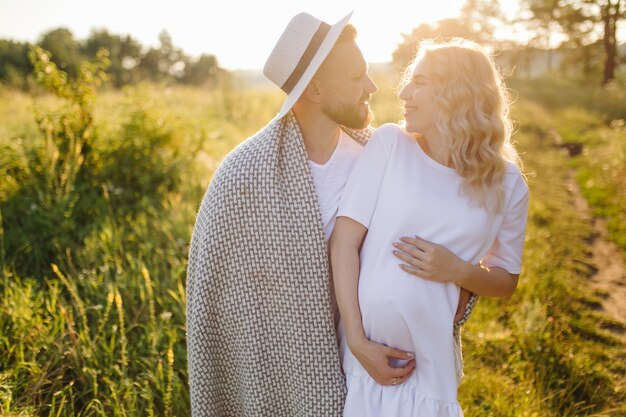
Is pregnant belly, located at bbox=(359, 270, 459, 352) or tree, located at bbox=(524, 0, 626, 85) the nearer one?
pregnant belly, located at bbox=(359, 270, 459, 352)

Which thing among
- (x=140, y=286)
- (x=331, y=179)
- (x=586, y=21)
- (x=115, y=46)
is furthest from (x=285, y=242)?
(x=115, y=46)

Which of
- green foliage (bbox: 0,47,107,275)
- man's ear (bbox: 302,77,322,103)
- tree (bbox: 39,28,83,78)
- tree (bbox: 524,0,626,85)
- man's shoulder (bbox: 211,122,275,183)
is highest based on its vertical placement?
tree (bbox: 524,0,626,85)

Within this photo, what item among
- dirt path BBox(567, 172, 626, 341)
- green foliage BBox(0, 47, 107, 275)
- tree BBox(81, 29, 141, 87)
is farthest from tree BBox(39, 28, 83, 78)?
dirt path BBox(567, 172, 626, 341)

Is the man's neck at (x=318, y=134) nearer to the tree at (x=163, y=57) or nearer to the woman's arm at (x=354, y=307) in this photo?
the woman's arm at (x=354, y=307)

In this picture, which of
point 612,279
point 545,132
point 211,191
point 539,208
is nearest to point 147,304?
point 211,191

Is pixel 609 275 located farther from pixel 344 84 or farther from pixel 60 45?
pixel 60 45

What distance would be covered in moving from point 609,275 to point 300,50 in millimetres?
4782

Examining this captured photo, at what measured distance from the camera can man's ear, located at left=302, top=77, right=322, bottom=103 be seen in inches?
91.1

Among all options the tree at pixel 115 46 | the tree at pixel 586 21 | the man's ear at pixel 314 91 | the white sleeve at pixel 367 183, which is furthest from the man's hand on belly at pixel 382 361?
the tree at pixel 115 46

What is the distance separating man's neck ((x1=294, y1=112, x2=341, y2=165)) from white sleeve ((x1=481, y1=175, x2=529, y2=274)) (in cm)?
81

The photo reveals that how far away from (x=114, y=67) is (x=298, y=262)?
98.2 feet

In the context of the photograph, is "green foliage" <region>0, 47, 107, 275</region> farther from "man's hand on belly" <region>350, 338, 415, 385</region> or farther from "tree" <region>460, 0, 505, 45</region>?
"tree" <region>460, 0, 505, 45</region>

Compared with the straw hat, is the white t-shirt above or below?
below

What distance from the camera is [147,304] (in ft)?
13.0
